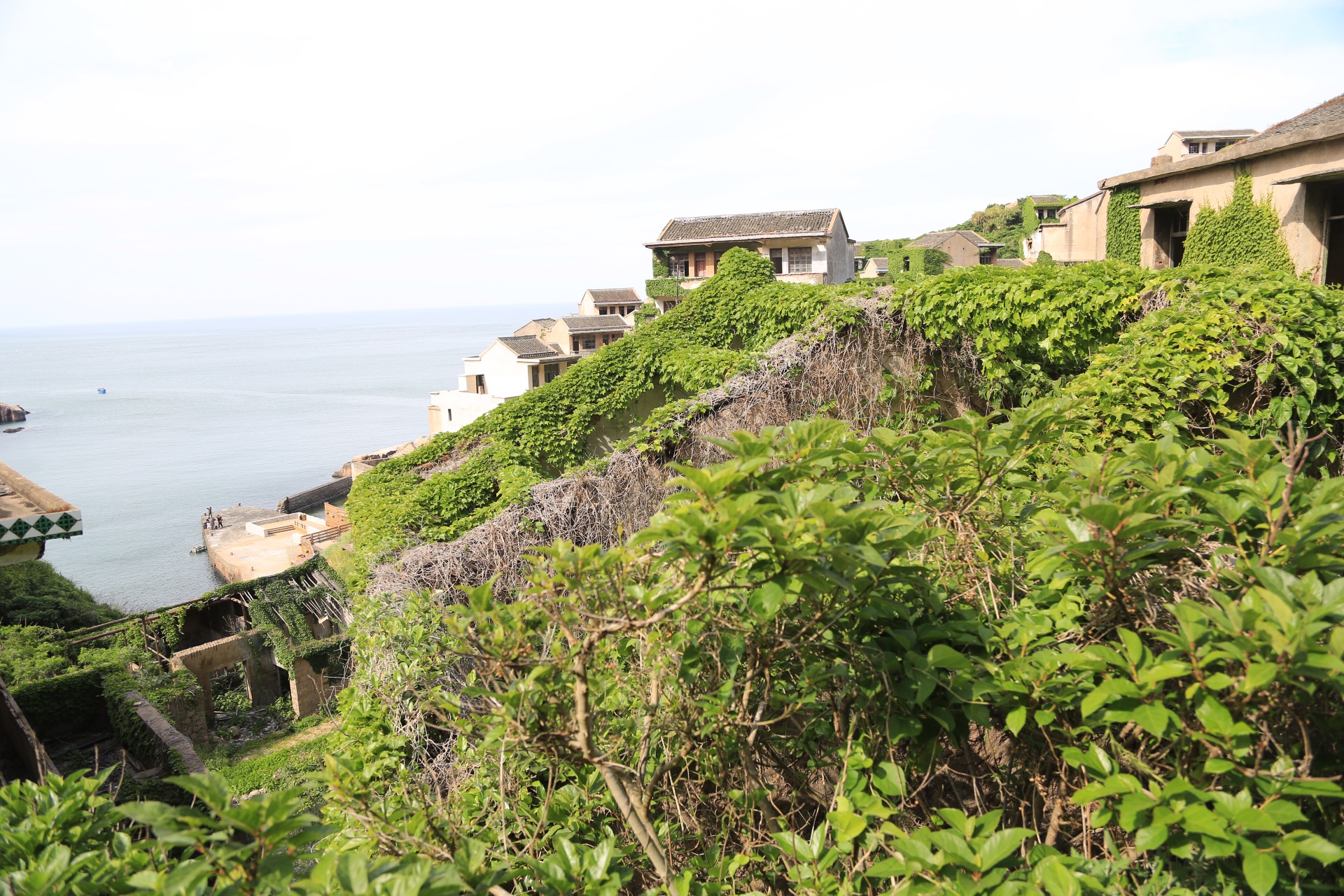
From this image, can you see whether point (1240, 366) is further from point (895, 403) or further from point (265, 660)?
point (265, 660)

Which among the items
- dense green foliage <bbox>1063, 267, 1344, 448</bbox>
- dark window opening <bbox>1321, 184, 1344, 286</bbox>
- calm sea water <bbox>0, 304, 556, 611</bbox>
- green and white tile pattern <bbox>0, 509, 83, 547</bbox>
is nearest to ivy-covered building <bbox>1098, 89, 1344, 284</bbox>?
dark window opening <bbox>1321, 184, 1344, 286</bbox>

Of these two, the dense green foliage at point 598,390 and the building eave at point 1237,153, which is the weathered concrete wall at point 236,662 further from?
the building eave at point 1237,153

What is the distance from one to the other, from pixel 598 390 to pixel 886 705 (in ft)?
37.3

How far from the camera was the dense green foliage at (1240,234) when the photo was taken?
10078 mm

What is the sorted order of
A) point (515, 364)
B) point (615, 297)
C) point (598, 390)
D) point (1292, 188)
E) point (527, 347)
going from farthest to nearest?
point (615, 297) → point (527, 347) → point (515, 364) → point (598, 390) → point (1292, 188)

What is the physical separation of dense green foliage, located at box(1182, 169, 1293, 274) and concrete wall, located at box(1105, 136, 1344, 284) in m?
0.08

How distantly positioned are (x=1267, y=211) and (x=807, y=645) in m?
11.6

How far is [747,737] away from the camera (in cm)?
215

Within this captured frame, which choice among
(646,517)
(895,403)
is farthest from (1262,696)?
(895,403)

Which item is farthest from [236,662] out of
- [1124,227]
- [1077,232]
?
[1077,232]

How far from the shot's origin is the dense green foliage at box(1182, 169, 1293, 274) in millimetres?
10078

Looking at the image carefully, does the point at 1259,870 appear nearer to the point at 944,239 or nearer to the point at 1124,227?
the point at 1124,227

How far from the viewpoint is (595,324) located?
51.0 meters

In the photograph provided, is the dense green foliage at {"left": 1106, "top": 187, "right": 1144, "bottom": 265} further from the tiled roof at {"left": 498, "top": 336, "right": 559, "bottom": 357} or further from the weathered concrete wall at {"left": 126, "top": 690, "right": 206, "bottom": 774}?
the tiled roof at {"left": 498, "top": 336, "right": 559, "bottom": 357}
